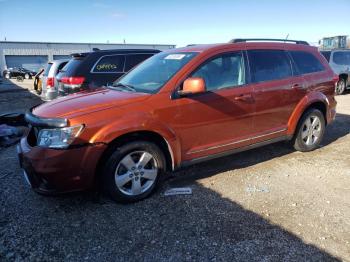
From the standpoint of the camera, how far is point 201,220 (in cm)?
345

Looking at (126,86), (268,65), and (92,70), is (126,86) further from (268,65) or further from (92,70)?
(92,70)

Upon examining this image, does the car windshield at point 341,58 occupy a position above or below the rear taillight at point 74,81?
above

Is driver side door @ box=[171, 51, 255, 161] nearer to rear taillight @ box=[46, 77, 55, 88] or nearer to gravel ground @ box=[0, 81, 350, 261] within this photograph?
gravel ground @ box=[0, 81, 350, 261]

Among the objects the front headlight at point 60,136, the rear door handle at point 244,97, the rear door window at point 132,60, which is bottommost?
the front headlight at point 60,136

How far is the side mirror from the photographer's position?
12.5 ft

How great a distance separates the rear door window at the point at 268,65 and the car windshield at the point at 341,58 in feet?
31.5

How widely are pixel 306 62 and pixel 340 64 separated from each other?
922 centimetres

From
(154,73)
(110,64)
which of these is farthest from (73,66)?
(154,73)

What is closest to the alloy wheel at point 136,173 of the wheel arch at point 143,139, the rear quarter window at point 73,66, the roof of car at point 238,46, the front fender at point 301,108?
the wheel arch at point 143,139

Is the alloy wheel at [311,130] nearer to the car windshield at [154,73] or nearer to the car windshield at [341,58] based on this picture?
the car windshield at [154,73]

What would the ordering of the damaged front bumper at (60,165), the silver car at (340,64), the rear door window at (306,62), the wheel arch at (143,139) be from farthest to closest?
the silver car at (340,64) → the rear door window at (306,62) → the wheel arch at (143,139) → the damaged front bumper at (60,165)

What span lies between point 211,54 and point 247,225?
2.18m

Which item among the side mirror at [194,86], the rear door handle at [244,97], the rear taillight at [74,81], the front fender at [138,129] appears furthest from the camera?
the rear taillight at [74,81]

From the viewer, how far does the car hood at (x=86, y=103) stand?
3570 mm
